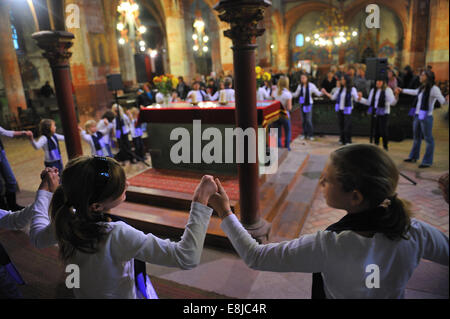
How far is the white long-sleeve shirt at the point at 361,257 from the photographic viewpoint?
102 cm

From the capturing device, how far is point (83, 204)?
1212mm

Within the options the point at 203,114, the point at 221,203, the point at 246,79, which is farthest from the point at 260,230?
the point at 221,203

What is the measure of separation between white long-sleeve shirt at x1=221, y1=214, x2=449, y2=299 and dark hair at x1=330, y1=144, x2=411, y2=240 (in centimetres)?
5

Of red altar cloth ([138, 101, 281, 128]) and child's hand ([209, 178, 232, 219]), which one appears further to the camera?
red altar cloth ([138, 101, 281, 128])

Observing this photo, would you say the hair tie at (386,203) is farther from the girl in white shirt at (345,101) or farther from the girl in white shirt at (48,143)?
the girl in white shirt at (345,101)

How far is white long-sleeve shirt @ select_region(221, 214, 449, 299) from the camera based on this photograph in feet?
3.34

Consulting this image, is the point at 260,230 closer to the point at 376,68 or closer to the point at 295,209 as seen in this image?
the point at 295,209

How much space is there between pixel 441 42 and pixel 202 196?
5.86 metres

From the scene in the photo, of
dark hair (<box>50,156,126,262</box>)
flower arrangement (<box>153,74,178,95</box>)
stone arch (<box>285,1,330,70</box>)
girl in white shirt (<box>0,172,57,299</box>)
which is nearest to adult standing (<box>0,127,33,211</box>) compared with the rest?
girl in white shirt (<box>0,172,57,299</box>)

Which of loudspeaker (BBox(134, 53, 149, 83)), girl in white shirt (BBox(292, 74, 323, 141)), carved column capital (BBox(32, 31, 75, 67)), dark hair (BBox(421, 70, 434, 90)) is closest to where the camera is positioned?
carved column capital (BBox(32, 31, 75, 67))

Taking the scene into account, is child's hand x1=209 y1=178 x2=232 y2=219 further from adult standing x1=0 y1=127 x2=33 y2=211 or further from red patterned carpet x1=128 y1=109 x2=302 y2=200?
red patterned carpet x1=128 y1=109 x2=302 y2=200

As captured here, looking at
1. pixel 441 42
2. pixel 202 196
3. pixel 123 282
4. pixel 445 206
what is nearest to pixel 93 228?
pixel 123 282

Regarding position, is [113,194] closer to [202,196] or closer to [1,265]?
[202,196]

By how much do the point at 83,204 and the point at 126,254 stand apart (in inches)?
9.9
